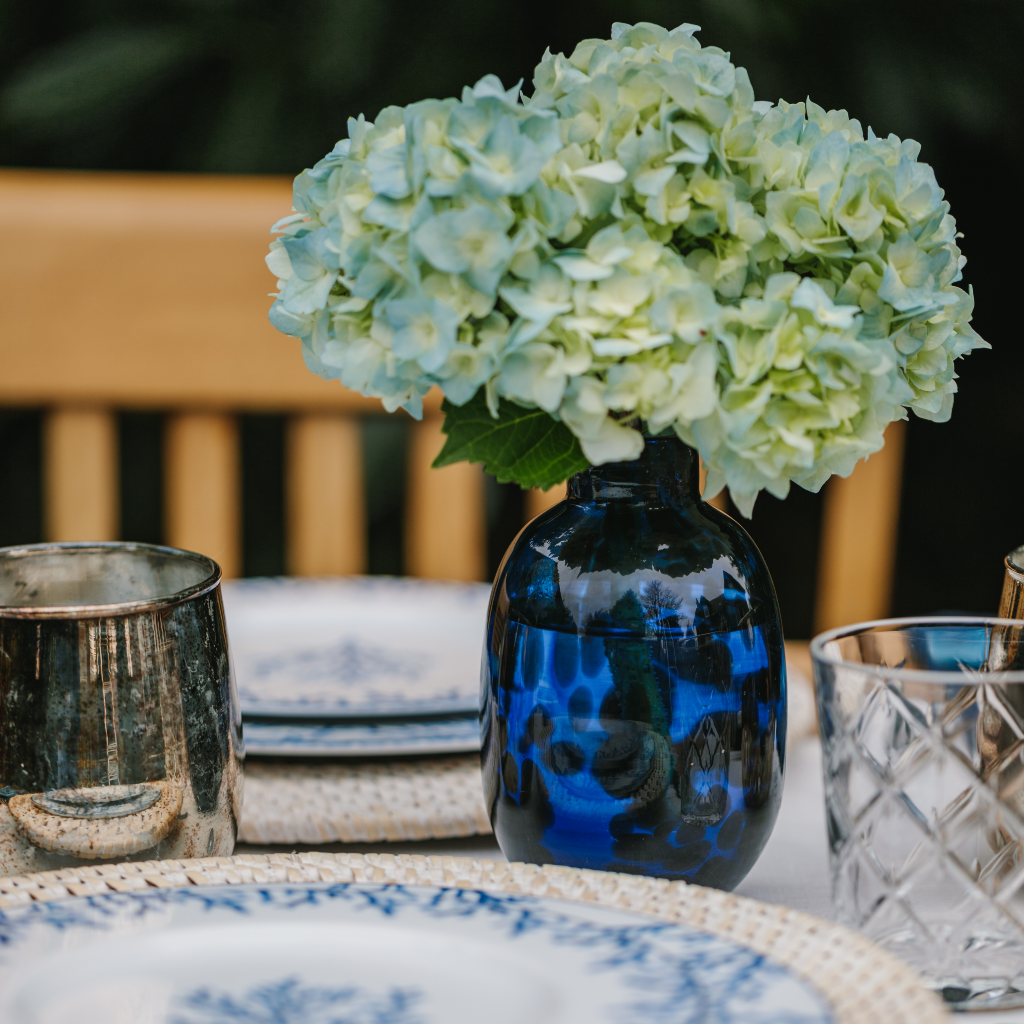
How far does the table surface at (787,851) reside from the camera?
54 centimetres

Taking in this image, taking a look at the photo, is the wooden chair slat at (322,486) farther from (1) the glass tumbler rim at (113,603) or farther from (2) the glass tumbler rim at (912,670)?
(2) the glass tumbler rim at (912,670)

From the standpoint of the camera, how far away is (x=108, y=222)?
1189 mm

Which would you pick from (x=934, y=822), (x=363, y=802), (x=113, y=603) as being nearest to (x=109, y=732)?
(x=113, y=603)

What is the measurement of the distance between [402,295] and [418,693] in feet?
1.13

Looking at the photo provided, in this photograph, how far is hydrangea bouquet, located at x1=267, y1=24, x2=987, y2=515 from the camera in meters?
0.41

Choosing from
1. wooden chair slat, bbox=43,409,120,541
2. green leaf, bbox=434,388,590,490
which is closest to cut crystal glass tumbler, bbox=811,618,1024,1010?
green leaf, bbox=434,388,590,490

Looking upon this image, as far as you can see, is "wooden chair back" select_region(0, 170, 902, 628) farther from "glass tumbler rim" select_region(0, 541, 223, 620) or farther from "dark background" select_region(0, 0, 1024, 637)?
"glass tumbler rim" select_region(0, 541, 223, 620)

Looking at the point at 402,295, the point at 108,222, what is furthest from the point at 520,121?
the point at 108,222

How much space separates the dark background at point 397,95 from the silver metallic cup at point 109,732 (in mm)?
1064

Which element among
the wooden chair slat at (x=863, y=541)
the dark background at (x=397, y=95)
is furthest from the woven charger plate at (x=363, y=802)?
the dark background at (x=397, y=95)

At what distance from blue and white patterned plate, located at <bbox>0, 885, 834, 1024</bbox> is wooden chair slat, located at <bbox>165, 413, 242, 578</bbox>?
0.85 metres

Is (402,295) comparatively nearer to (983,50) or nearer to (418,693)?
(418,693)

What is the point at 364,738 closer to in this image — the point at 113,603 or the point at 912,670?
the point at 113,603

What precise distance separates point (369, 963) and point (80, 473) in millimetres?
942
